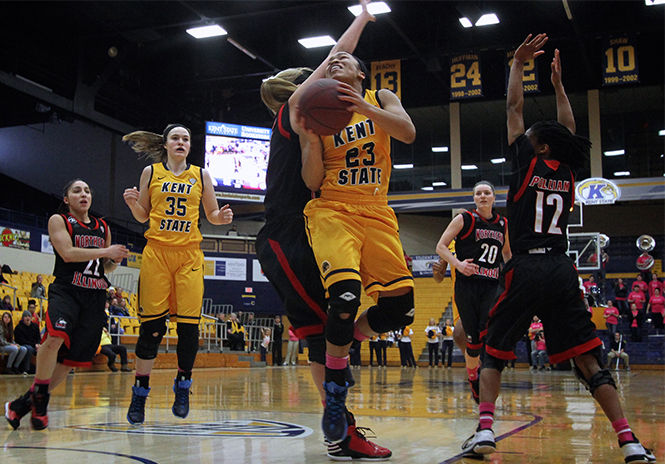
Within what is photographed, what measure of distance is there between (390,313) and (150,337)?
6.88ft

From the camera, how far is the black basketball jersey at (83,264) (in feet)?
16.1

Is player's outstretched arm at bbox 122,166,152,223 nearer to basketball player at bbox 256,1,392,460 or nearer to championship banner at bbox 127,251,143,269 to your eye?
basketball player at bbox 256,1,392,460

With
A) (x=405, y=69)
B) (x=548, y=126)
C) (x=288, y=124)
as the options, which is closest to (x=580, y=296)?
(x=548, y=126)

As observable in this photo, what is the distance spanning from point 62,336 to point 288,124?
2.34m

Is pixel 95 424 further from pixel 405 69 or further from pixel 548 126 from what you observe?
pixel 405 69

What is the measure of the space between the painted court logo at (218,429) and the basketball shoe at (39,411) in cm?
20

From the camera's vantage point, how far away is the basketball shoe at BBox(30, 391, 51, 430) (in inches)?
174

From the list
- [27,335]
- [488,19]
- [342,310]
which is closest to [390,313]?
[342,310]

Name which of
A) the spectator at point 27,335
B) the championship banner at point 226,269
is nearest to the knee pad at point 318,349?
the spectator at point 27,335

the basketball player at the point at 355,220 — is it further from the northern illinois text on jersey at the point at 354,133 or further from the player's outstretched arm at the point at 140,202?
the player's outstretched arm at the point at 140,202

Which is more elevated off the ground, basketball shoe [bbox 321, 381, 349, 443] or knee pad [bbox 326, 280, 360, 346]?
knee pad [bbox 326, 280, 360, 346]

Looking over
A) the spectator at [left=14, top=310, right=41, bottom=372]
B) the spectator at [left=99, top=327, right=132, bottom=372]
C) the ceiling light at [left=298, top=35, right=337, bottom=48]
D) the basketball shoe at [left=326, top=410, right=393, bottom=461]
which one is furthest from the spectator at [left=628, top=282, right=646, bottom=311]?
the basketball shoe at [left=326, top=410, right=393, bottom=461]

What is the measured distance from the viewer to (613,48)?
71.3 feet

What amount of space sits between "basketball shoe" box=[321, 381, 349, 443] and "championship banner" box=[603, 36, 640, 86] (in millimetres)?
20587
